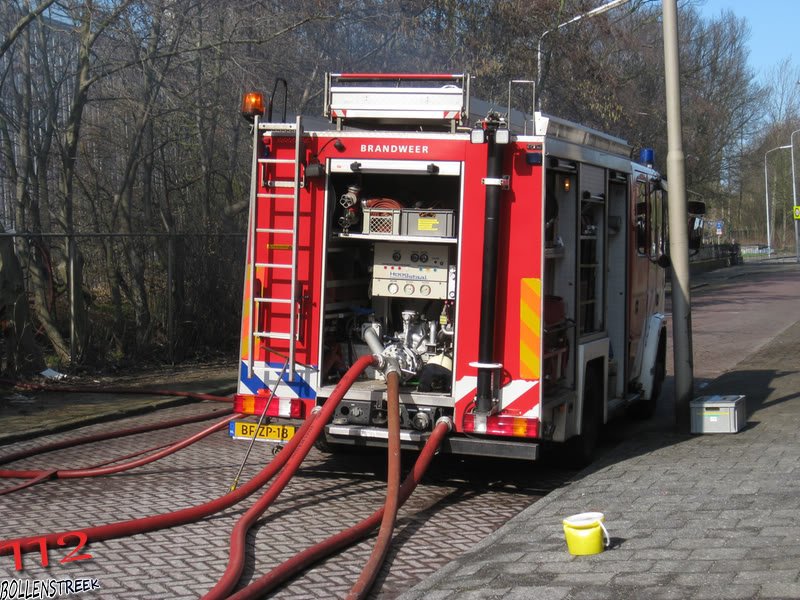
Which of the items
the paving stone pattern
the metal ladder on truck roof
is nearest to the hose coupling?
the paving stone pattern

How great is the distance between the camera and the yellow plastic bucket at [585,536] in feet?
18.5

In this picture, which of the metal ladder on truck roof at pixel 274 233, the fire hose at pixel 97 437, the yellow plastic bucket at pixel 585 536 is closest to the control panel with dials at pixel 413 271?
the metal ladder on truck roof at pixel 274 233

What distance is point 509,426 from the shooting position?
7.36 m

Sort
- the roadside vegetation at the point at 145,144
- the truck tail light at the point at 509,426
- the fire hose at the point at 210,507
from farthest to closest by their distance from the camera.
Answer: the roadside vegetation at the point at 145,144
the truck tail light at the point at 509,426
the fire hose at the point at 210,507

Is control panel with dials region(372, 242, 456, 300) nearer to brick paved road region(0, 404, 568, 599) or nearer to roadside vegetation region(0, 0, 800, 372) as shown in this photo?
brick paved road region(0, 404, 568, 599)

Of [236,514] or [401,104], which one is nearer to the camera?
[236,514]

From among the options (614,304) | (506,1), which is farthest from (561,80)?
(614,304)

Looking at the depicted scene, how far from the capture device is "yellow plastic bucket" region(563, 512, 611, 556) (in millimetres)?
5648

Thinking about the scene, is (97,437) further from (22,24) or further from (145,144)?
(145,144)

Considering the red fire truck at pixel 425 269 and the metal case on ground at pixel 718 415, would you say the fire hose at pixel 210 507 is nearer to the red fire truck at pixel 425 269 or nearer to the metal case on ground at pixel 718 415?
the red fire truck at pixel 425 269

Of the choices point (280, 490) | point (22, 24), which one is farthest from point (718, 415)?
point (22, 24)

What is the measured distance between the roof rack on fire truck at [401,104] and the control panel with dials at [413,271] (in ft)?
3.16

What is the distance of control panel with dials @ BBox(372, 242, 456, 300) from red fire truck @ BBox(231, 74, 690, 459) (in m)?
0.01

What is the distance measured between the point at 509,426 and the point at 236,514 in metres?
1.98
